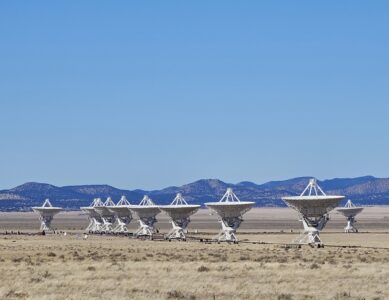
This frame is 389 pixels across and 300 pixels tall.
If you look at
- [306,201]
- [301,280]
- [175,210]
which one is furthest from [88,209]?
[301,280]

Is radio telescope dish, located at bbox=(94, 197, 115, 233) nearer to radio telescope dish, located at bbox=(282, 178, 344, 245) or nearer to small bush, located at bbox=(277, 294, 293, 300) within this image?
radio telescope dish, located at bbox=(282, 178, 344, 245)

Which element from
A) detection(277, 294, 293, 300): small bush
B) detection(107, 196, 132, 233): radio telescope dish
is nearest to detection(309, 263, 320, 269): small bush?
detection(277, 294, 293, 300): small bush

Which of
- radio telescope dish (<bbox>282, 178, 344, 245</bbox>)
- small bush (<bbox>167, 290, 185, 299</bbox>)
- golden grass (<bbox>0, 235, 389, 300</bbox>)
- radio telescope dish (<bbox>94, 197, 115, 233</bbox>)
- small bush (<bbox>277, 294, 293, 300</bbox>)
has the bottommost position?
small bush (<bbox>277, 294, 293, 300</bbox>)

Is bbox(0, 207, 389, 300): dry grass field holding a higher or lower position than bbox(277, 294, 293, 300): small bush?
higher

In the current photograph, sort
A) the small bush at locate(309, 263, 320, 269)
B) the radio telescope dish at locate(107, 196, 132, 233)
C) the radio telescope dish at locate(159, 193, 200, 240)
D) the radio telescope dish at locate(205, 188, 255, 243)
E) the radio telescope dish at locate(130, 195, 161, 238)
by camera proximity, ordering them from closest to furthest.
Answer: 1. the small bush at locate(309, 263, 320, 269)
2. the radio telescope dish at locate(205, 188, 255, 243)
3. the radio telescope dish at locate(159, 193, 200, 240)
4. the radio telescope dish at locate(130, 195, 161, 238)
5. the radio telescope dish at locate(107, 196, 132, 233)

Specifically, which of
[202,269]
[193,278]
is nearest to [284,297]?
[193,278]

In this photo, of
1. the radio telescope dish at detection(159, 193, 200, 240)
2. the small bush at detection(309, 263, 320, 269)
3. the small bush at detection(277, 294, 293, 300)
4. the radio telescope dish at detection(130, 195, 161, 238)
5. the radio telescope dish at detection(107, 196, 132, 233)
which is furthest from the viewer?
the radio telescope dish at detection(107, 196, 132, 233)

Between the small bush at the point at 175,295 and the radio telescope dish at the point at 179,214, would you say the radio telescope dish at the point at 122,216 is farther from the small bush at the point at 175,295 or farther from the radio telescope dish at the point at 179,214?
the small bush at the point at 175,295

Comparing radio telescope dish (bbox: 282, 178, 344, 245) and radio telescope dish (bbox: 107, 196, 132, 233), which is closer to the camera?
radio telescope dish (bbox: 282, 178, 344, 245)

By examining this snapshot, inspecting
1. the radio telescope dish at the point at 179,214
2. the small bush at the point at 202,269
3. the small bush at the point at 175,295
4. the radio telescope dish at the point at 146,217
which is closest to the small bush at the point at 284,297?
the small bush at the point at 175,295

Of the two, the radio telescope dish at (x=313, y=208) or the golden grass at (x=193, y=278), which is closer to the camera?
the golden grass at (x=193, y=278)

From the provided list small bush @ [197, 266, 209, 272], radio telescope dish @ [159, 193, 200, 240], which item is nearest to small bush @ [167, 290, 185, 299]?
small bush @ [197, 266, 209, 272]

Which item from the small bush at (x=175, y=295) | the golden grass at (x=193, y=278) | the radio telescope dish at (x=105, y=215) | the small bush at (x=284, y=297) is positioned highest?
the radio telescope dish at (x=105, y=215)

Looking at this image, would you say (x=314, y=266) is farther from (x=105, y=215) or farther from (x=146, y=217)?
(x=105, y=215)
